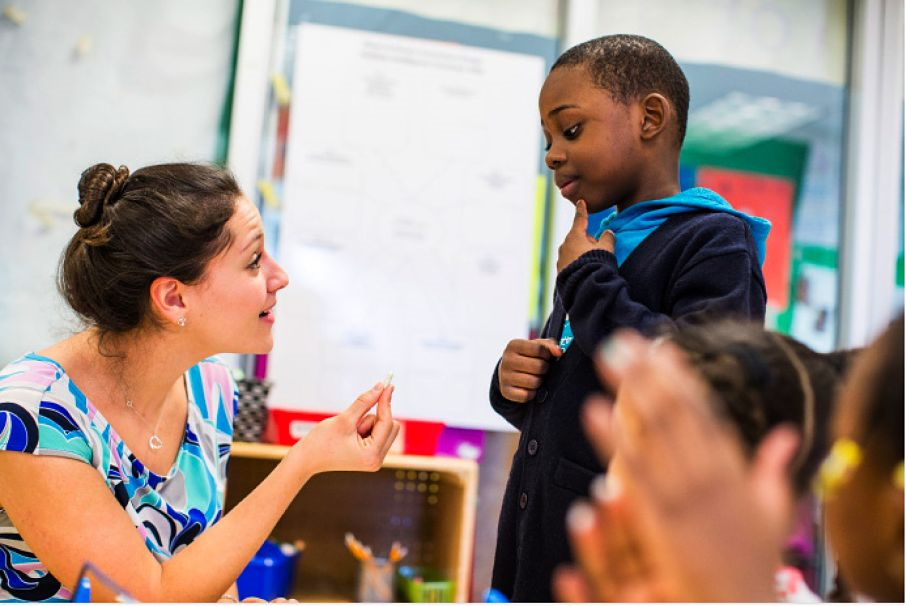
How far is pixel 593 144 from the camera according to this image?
97 cm

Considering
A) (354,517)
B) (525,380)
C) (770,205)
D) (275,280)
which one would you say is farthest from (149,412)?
(770,205)

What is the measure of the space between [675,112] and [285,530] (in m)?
1.51

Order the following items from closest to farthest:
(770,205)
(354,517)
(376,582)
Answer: (376,582) < (354,517) < (770,205)

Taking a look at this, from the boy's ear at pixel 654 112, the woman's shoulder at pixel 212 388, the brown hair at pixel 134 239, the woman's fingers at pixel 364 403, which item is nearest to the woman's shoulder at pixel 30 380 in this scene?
the brown hair at pixel 134 239

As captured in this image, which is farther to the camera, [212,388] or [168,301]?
[212,388]

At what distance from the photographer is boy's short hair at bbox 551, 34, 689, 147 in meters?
1.00

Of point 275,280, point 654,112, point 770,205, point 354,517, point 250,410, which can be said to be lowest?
point 354,517

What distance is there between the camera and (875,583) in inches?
16.4

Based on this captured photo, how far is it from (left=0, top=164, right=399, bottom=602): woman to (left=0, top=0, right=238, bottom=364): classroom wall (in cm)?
99

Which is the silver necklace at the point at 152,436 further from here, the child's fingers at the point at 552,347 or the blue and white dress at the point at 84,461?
the child's fingers at the point at 552,347

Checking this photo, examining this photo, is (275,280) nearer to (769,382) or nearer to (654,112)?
(654,112)

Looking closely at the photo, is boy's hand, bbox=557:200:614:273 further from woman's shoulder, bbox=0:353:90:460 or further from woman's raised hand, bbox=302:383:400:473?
woman's shoulder, bbox=0:353:90:460

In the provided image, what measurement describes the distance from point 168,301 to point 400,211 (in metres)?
1.16

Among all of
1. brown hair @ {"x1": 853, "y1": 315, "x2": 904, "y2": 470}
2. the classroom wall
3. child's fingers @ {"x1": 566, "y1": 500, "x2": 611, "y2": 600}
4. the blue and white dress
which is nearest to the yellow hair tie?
brown hair @ {"x1": 853, "y1": 315, "x2": 904, "y2": 470}
